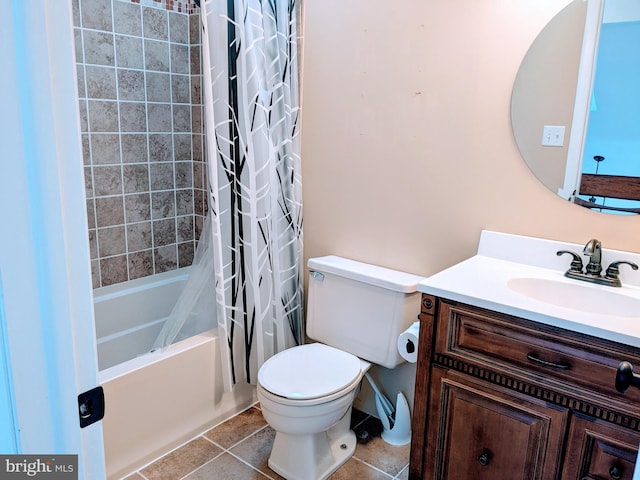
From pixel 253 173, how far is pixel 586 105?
129 centimetres

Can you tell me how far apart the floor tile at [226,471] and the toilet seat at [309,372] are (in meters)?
0.41

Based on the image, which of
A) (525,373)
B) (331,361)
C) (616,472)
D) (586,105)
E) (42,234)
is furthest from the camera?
(331,361)

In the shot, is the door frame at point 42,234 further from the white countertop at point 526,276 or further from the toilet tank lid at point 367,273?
the toilet tank lid at point 367,273

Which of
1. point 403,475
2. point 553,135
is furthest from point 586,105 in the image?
point 403,475

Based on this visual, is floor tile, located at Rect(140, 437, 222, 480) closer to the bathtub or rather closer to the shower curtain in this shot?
the bathtub

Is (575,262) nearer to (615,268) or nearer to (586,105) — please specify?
(615,268)

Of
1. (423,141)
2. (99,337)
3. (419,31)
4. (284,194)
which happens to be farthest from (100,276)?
(419,31)

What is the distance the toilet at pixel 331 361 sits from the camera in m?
1.86

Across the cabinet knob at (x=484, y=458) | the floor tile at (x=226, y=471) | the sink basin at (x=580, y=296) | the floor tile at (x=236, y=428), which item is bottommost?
the floor tile at (x=226, y=471)

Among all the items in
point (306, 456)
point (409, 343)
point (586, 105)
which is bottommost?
point (306, 456)

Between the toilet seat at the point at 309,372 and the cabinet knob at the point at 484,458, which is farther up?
the toilet seat at the point at 309,372

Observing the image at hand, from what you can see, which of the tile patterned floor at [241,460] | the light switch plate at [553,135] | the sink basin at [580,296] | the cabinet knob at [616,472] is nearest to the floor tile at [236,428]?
the tile patterned floor at [241,460]

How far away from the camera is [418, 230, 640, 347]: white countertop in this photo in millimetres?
1321

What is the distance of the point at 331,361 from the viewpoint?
2.08 meters
